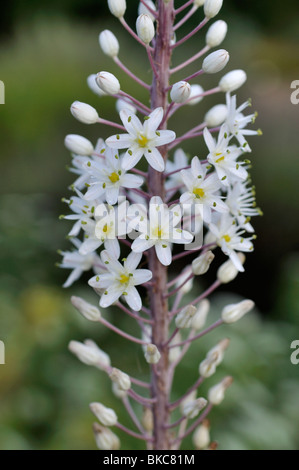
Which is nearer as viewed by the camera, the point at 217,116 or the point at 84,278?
the point at 217,116

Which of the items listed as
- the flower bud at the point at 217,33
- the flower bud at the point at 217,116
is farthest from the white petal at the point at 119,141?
the flower bud at the point at 217,33

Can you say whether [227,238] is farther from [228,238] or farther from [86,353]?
[86,353]

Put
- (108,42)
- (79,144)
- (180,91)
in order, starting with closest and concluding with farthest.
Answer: (180,91), (79,144), (108,42)

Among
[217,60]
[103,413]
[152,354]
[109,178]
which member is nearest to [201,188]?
[109,178]

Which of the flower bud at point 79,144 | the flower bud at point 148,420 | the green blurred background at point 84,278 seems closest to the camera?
the flower bud at point 79,144

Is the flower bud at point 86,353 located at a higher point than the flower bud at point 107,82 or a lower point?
lower

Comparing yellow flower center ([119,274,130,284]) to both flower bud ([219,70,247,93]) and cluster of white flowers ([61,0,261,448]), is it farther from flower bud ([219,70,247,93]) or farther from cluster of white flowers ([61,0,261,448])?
flower bud ([219,70,247,93])

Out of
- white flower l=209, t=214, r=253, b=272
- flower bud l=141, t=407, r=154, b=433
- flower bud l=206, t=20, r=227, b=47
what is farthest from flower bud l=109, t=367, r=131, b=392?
flower bud l=206, t=20, r=227, b=47

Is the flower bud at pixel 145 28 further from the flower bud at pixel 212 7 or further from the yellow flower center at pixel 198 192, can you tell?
the yellow flower center at pixel 198 192
